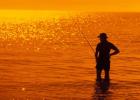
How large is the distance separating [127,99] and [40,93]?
2.55 meters

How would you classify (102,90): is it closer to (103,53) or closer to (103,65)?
(103,65)

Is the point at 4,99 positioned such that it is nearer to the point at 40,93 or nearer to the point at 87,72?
the point at 40,93

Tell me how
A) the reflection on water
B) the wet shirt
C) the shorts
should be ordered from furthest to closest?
1. the shorts
2. the wet shirt
3. the reflection on water

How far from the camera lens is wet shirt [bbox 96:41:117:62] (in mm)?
17203

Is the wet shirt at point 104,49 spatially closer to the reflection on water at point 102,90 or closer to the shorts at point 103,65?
the shorts at point 103,65

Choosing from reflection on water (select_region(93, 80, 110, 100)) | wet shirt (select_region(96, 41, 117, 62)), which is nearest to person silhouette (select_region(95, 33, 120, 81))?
wet shirt (select_region(96, 41, 117, 62))

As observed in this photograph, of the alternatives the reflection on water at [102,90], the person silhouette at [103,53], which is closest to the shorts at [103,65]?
the person silhouette at [103,53]

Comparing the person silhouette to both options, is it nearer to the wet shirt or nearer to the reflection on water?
the wet shirt

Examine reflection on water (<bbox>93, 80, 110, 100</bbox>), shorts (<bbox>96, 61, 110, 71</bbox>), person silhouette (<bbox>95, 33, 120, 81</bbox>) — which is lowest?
reflection on water (<bbox>93, 80, 110, 100</bbox>)

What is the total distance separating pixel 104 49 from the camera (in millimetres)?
17297

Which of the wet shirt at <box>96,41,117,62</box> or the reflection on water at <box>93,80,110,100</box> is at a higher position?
the wet shirt at <box>96,41,117,62</box>

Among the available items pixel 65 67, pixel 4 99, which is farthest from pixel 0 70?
pixel 4 99

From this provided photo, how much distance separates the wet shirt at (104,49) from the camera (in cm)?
1720

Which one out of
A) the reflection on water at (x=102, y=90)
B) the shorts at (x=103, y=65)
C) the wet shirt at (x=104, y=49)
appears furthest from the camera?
the shorts at (x=103, y=65)
